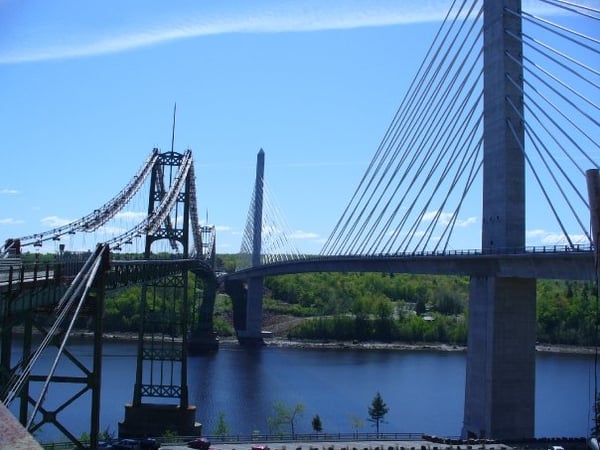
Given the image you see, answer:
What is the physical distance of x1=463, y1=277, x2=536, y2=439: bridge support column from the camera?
24.3 m

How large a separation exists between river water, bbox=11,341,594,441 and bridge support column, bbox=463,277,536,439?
7852 mm

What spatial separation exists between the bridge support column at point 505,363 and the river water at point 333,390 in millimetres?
7852

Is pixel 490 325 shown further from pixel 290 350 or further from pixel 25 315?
pixel 290 350

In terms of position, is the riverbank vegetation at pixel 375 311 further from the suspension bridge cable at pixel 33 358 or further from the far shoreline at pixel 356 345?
the suspension bridge cable at pixel 33 358

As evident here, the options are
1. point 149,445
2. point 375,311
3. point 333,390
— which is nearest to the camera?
point 149,445

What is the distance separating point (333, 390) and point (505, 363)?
2152cm

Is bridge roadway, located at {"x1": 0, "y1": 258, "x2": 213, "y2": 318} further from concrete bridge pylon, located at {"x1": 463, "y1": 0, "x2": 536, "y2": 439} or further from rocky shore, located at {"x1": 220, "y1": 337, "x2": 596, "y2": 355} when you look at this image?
rocky shore, located at {"x1": 220, "y1": 337, "x2": 596, "y2": 355}

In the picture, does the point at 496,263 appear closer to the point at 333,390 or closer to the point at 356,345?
the point at 333,390

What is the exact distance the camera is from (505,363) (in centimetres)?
2442

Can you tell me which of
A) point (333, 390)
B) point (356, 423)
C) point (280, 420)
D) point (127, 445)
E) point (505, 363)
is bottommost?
point (333, 390)

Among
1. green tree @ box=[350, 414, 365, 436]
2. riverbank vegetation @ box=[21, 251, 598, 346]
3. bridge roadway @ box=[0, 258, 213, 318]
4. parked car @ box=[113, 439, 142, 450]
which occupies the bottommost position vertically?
green tree @ box=[350, 414, 365, 436]

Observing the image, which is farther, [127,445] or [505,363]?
[505,363]

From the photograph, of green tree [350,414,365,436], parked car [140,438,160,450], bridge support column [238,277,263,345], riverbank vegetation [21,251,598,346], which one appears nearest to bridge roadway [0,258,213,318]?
parked car [140,438,160,450]

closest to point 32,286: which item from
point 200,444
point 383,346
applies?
point 200,444
